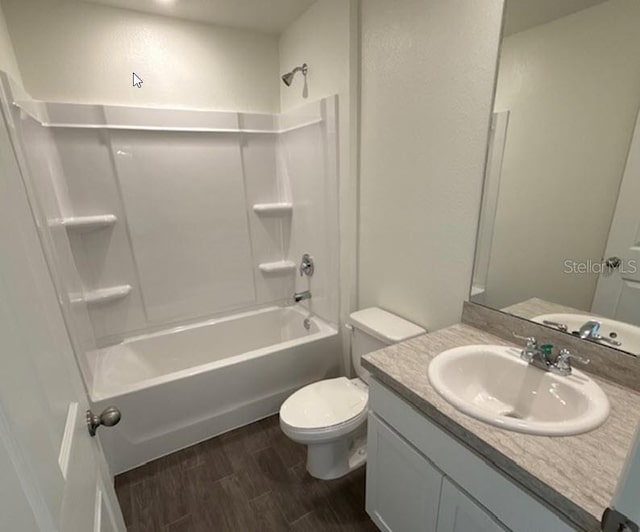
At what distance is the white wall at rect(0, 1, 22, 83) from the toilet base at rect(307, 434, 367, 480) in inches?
90.9

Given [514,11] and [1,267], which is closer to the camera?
[1,267]

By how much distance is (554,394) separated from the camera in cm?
101

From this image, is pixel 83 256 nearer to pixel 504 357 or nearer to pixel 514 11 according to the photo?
pixel 504 357

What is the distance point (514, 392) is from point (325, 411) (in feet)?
2.71

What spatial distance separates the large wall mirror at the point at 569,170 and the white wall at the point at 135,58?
71.6 inches

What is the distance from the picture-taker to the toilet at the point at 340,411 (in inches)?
57.8

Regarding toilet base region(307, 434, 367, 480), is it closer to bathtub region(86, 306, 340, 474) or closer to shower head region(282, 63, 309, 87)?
bathtub region(86, 306, 340, 474)

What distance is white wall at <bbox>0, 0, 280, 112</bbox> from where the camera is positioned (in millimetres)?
1815

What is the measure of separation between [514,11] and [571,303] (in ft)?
3.37

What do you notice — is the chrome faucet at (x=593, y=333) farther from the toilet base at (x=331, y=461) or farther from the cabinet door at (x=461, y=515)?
the toilet base at (x=331, y=461)

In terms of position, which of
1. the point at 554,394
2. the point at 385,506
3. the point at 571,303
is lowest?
the point at 385,506

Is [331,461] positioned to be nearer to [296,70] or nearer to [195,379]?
[195,379]

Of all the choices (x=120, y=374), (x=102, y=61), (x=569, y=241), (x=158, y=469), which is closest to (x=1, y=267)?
(x=569, y=241)

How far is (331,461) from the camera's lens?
1653 millimetres
